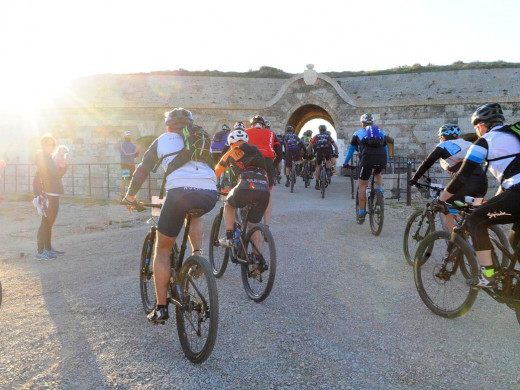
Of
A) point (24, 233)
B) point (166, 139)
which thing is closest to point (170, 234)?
point (166, 139)

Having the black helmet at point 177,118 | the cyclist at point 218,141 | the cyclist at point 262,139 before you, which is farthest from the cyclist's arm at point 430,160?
the cyclist at point 218,141

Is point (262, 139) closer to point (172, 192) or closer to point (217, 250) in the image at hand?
point (217, 250)

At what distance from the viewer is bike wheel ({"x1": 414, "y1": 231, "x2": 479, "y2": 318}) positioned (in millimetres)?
3877

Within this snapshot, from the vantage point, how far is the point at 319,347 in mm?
3561

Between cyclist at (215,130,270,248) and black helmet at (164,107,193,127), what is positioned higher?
black helmet at (164,107,193,127)

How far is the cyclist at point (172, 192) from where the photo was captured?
11.2ft

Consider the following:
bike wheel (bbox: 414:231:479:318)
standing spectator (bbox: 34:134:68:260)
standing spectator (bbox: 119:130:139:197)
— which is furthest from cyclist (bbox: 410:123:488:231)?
standing spectator (bbox: 119:130:139:197)

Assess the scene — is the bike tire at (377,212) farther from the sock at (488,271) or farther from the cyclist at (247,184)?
the sock at (488,271)

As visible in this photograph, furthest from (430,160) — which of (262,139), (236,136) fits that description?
(262,139)

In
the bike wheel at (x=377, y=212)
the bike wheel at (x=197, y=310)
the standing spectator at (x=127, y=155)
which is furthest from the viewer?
the standing spectator at (x=127, y=155)

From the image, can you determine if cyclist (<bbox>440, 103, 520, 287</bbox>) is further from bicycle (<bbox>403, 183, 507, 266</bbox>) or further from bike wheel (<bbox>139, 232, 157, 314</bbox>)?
bike wheel (<bbox>139, 232, 157, 314</bbox>)

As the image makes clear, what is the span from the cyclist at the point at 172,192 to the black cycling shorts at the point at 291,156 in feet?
36.6

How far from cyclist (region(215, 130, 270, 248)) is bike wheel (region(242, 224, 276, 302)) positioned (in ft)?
1.19

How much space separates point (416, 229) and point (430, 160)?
115 centimetres
